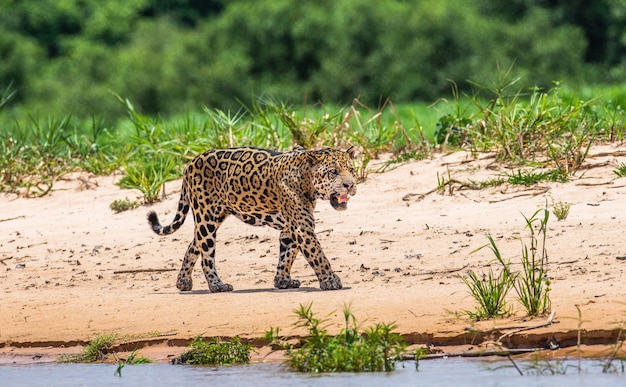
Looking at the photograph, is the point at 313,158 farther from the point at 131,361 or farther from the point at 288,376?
the point at 288,376

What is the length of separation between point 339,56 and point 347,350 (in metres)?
26.3

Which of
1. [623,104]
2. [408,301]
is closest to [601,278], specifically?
[408,301]

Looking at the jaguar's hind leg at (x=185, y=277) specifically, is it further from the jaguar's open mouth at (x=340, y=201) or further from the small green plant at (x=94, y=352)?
the small green plant at (x=94, y=352)

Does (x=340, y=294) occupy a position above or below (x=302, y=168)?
below

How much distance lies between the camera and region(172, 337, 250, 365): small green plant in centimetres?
745

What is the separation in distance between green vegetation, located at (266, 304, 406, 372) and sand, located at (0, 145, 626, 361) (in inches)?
17.4

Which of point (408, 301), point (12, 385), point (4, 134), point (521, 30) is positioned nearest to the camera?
point (12, 385)

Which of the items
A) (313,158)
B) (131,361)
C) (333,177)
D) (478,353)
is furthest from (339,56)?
(478,353)

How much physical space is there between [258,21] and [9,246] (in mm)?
23467

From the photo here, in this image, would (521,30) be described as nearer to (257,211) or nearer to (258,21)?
(258,21)

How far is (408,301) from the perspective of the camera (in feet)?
26.8

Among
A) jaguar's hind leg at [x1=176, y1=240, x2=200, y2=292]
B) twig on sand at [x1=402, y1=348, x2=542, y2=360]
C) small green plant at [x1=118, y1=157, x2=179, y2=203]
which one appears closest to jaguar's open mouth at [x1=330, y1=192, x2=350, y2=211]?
jaguar's hind leg at [x1=176, y1=240, x2=200, y2=292]

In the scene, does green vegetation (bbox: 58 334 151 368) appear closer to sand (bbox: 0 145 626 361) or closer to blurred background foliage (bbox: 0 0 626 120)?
sand (bbox: 0 145 626 361)

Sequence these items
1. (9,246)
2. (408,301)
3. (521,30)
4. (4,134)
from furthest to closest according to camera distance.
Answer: (521,30)
(4,134)
(9,246)
(408,301)
